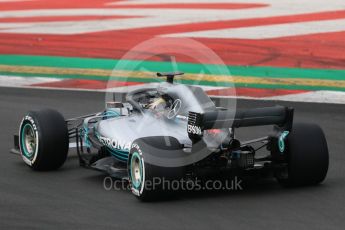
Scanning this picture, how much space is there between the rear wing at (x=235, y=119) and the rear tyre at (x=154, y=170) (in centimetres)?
27

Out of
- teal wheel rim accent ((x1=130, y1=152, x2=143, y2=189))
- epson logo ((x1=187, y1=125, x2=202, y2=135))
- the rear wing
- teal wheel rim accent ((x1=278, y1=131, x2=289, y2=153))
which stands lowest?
teal wheel rim accent ((x1=130, y1=152, x2=143, y2=189))

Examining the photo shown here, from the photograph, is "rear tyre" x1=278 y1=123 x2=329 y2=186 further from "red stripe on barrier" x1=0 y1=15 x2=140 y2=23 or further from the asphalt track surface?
"red stripe on barrier" x1=0 y1=15 x2=140 y2=23

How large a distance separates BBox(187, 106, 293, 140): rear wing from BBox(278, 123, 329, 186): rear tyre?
20 centimetres

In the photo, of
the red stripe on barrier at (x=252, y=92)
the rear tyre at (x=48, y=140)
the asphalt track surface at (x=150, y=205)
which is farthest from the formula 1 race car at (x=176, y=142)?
the red stripe on barrier at (x=252, y=92)

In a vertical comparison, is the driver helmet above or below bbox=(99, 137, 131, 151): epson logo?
above

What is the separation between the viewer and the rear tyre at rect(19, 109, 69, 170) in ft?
35.5

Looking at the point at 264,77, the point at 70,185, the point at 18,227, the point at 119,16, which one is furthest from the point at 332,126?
the point at 119,16

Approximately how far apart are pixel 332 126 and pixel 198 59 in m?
5.65

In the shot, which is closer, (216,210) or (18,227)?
(18,227)

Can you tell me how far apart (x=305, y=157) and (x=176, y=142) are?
138 cm

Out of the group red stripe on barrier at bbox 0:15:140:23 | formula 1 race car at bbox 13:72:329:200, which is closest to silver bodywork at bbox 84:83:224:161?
formula 1 race car at bbox 13:72:329:200

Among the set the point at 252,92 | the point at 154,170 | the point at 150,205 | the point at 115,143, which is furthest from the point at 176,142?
the point at 252,92

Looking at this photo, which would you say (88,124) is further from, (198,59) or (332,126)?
(198,59)

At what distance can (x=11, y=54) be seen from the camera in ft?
66.0
